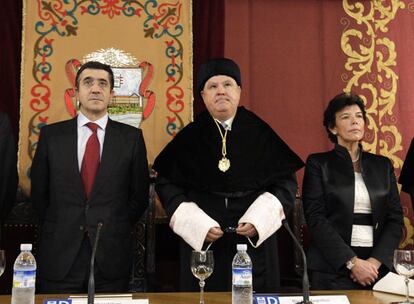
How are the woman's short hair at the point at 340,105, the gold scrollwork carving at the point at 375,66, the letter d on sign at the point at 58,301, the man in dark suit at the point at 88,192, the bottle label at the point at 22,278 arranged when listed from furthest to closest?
the gold scrollwork carving at the point at 375,66 → the woman's short hair at the point at 340,105 → the man in dark suit at the point at 88,192 → the letter d on sign at the point at 58,301 → the bottle label at the point at 22,278

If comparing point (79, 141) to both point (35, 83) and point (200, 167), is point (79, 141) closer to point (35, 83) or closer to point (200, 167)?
point (200, 167)

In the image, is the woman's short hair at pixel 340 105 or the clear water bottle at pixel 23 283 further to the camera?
the woman's short hair at pixel 340 105

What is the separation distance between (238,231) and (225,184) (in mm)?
312

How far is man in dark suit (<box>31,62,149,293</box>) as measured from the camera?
259cm

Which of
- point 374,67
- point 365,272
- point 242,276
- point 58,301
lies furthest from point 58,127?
point 374,67

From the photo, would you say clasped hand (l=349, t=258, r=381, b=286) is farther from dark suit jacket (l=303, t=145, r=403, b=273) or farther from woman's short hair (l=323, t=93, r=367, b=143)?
woman's short hair (l=323, t=93, r=367, b=143)

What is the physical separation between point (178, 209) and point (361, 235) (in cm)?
109

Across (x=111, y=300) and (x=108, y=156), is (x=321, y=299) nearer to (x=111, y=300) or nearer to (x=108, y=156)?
(x=111, y=300)

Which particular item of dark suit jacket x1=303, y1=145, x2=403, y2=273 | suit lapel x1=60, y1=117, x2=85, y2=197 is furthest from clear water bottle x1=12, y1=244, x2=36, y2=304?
dark suit jacket x1=303, y1=145, x2=403, y2=273

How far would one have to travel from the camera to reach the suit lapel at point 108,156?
267cm

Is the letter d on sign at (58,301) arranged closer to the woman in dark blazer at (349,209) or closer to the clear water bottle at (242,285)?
the clear water bottle at (242,285)

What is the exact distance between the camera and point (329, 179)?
9.73 ft

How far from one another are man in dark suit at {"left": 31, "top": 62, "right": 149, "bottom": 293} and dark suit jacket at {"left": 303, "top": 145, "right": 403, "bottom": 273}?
3.35 feet

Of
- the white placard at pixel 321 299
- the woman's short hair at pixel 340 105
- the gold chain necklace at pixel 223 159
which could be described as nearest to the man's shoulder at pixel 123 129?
the gold chain necklace at pixel 223 159
